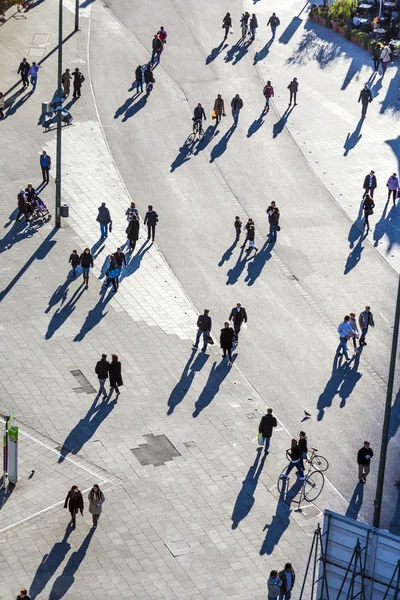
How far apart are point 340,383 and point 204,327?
407 centimetres

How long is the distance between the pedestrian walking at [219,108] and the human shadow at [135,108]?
10.1 ft

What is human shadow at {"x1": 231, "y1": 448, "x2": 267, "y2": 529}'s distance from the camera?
30031 millimetres

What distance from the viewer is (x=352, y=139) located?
51812mm

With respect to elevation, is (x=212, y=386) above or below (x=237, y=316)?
below

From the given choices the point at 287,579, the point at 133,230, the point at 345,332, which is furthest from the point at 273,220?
the point at 287,579

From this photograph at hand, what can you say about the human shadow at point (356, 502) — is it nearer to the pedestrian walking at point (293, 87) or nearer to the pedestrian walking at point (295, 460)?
the pedestrian walking at point (295, 460)

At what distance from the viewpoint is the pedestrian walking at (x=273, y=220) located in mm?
42656

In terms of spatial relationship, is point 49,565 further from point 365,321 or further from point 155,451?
point 365,321

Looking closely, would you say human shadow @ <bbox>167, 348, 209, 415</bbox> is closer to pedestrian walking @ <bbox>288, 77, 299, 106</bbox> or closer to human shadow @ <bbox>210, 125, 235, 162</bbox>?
human shadow @ <bbox>210, 125, 235, 162</bbox>

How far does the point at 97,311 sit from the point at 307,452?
885cm

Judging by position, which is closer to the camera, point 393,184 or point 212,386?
point 212,386

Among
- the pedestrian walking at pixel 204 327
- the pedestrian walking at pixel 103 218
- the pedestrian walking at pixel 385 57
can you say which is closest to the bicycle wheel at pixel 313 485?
the pedestrian walking at pixel 204 327

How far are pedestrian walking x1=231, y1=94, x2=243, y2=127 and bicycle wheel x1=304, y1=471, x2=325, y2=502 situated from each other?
76.0ft

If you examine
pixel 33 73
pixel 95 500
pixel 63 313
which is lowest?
pixel 63 313
